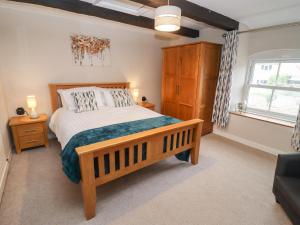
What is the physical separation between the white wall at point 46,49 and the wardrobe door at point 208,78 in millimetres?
1622

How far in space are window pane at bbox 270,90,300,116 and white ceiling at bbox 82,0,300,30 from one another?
1.13 m

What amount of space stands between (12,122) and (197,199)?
2.86 meters

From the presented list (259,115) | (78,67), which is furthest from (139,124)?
(259,115)

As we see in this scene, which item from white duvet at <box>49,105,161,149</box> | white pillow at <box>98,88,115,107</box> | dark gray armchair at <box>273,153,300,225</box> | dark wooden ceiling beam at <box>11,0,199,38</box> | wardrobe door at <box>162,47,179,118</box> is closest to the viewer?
dark gray armchair at <box>273,153,300,225</box>

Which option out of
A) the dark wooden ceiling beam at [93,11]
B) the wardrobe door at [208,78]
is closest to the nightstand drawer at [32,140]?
the dark wooden ceiling beam at [93,11]

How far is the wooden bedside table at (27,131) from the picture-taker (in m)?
2.54

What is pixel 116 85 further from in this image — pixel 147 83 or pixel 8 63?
pixel 8 63

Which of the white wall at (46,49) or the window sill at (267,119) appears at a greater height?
the white wall at (46,49)

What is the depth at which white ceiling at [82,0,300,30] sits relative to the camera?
2.28 metres

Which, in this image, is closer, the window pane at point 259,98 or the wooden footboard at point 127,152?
the wooden footboard at point 127,152

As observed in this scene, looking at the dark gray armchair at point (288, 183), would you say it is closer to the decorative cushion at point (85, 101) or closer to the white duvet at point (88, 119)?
the white duvet at point (88, 119)

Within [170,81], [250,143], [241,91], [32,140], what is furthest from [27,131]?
[241,91]

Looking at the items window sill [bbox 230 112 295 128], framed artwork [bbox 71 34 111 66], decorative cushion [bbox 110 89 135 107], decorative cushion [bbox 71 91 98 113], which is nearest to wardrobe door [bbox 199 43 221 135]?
window sill [bbox 230 112 295 128]

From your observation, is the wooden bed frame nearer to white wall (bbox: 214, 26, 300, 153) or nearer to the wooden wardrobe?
the wooden wardrobe
